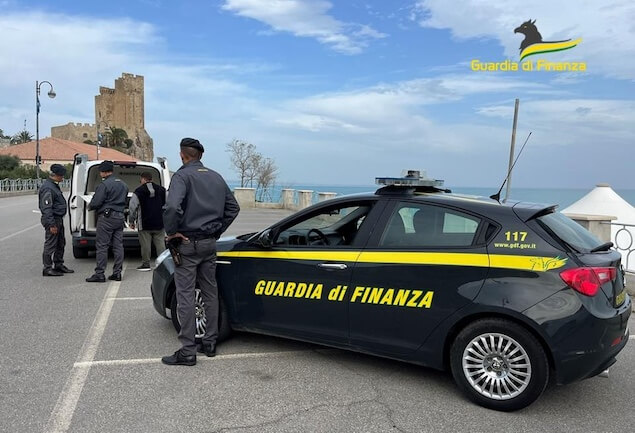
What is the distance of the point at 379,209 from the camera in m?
4.31

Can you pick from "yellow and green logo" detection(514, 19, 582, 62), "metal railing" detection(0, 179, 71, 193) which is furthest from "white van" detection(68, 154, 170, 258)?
→ "metal railing" detection(0, 179, 71, 193)

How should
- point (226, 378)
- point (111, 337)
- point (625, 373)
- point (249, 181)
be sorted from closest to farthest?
point (226, 378)
point (625, 373)
point (111, 337)
point (249, 181)

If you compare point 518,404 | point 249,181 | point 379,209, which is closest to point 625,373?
point 518,404

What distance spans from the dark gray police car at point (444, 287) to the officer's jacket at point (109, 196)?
376 cm

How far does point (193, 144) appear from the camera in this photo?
457cm

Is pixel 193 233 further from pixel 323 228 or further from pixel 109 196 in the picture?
pixel 109 196

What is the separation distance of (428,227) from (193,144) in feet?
7.11

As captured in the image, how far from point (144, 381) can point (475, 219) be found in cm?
287

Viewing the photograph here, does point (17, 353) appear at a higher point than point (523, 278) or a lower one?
lower

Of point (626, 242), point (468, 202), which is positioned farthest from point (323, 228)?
point (626, 242)

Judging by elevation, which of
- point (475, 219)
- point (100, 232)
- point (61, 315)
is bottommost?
point (61, 315)

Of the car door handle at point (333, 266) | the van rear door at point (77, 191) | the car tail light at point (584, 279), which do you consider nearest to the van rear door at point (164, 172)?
the van rear door at point (77, 191)

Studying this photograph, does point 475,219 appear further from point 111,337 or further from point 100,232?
point 100,232

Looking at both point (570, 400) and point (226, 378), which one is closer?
point (570, 400)
